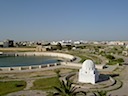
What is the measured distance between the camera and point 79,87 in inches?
1038

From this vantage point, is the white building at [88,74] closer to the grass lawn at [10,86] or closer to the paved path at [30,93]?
the paved path at [30,93]

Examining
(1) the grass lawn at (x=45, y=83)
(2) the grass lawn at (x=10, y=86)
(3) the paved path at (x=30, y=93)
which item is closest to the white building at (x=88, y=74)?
(1) the grass lawn at (x=45, y=83)

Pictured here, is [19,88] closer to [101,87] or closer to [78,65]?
[101,87]

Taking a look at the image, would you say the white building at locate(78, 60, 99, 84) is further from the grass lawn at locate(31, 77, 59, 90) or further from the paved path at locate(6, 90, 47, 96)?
the paved path at locate(6, 90, 47, 96)

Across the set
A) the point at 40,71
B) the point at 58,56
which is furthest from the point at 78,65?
the point at 58,56

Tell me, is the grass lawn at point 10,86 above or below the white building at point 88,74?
below

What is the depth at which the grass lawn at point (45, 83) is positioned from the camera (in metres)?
26.8

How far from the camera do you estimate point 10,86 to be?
28000 mm

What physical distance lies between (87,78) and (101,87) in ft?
9.70

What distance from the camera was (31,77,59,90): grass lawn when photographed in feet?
87.8

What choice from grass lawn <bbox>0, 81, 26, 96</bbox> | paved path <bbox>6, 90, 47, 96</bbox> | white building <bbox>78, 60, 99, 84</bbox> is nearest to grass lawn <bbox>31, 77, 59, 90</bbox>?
paved path <bbox>6, 90, 47, 96</bbox>

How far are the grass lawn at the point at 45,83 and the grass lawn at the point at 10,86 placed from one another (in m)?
1.74

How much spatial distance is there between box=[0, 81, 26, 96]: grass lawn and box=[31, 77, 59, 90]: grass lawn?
1.74 meters

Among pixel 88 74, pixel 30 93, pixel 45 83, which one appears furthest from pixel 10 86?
pixel 88 74
